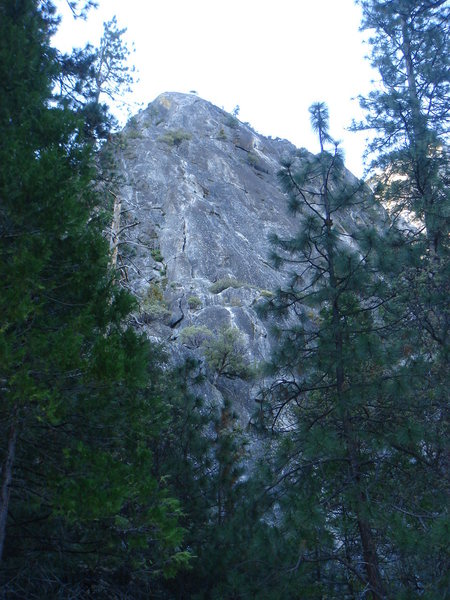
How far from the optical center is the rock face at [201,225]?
23.9 metres

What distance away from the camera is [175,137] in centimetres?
3931

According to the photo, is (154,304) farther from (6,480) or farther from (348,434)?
(6,480)

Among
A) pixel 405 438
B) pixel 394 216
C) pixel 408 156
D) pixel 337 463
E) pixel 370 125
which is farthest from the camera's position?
pixel 370 125

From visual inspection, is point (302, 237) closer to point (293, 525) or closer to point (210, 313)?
point (293, 525)

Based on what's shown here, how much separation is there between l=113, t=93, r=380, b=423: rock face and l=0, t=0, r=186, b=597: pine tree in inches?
413

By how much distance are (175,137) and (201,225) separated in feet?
34.3

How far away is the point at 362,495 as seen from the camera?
5855 millimetres

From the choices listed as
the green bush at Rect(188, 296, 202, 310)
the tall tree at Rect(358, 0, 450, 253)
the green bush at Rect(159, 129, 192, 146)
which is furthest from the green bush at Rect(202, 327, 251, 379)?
the green bush at Rect(159, 129, 192, 146)

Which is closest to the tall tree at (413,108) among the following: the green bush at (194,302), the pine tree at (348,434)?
the pine tree at (348,434)

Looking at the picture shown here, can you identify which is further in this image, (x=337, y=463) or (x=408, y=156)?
(x=408, y=156)

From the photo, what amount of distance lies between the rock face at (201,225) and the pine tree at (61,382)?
10484 mm

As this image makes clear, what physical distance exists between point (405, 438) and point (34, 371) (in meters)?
3.64

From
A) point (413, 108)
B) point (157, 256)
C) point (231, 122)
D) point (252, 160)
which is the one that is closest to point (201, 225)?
point (157, 256)

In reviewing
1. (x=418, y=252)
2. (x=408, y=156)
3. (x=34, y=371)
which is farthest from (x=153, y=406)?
(x=408, y=156)
